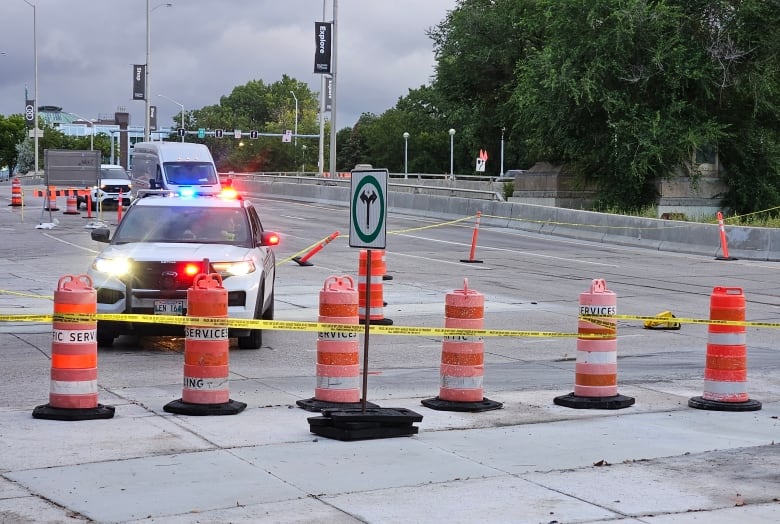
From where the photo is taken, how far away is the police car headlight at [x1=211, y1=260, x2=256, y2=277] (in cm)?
1283

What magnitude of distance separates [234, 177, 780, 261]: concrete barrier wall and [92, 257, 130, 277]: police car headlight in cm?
1906

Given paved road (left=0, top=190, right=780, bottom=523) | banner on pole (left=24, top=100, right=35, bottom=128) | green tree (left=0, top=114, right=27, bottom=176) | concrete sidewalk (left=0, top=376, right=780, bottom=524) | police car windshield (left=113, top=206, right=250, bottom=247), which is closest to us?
concrete sidewalk (left=0, top=376, right=780, bottom=524)

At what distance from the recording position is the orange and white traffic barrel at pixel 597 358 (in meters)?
10.2

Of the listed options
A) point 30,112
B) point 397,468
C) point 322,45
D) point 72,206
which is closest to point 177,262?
point 397,468

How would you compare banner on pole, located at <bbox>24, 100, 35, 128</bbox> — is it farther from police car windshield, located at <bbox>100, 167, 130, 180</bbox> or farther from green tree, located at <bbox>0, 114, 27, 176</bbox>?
police car windshield, located at <bbox>100, 167, 130, 180</bbox>

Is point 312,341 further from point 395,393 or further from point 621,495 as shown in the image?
point 621,495

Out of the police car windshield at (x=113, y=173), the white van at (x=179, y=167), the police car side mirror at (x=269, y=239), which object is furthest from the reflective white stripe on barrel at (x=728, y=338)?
the police car windshield at (x=113, y=173)

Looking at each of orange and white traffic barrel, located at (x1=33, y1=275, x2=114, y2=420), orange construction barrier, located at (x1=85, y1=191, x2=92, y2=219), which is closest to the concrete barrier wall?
orange construction barrier, located at (x1=85, y1=191, x2=92, y2=219)

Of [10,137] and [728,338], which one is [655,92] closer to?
[728,338]

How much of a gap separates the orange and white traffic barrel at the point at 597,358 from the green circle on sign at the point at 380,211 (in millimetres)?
2387

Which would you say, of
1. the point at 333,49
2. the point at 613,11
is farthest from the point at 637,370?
the point at 333,49

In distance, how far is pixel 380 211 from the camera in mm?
8625

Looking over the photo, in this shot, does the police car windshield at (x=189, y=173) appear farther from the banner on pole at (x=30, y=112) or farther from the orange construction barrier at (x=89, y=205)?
the banner on pole at (x=30, y=112)

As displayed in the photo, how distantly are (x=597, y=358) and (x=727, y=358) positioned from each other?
3.74ft
